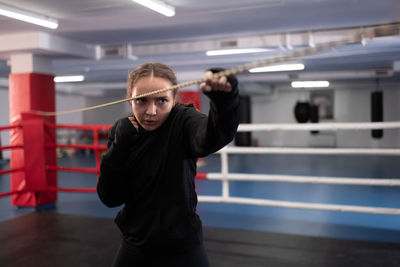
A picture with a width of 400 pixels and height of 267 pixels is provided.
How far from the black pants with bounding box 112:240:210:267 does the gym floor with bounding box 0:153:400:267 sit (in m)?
1.73

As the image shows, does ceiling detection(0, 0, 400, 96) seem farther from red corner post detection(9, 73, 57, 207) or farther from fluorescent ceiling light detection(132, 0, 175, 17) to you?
red corner post detection(9, 73, 57, 207)

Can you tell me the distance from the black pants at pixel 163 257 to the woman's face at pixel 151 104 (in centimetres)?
37

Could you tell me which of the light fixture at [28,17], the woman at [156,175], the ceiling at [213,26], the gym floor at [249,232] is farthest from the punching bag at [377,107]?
the woman at [156,175]

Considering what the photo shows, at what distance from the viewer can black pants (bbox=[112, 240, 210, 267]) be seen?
1.09 metres

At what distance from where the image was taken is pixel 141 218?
3.64 ft

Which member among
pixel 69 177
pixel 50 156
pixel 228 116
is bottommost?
pixel 69 177

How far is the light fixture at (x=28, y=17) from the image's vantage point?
390cm

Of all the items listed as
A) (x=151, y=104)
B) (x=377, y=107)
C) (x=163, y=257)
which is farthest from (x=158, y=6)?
(x=377, y=107)

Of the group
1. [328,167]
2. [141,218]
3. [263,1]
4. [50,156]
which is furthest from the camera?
[328,167]

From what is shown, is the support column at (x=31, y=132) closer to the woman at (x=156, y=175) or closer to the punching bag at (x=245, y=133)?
the woman at (x=156, y=175)

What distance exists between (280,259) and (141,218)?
6.62 feet

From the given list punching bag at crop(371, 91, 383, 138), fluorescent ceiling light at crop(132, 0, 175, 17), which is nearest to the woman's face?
fluorescent ceiling light at crop(132, 0, 175, 17)

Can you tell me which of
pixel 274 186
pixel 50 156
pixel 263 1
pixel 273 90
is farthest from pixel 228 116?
pixel 273 90

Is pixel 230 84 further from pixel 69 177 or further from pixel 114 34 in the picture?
pixel 69 177
